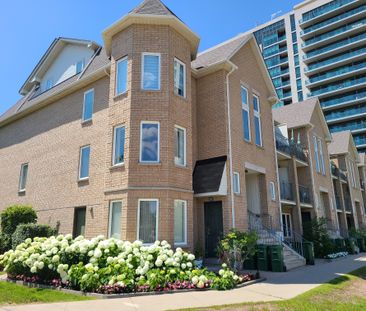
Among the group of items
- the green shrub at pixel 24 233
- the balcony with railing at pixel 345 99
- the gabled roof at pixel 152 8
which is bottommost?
the green shrub at pixel 24 233

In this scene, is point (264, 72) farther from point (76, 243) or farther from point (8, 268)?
point (8, 268)

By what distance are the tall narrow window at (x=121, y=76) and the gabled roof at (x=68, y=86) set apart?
1.21m

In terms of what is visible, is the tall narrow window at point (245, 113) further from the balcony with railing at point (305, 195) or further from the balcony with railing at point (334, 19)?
the balcony with railing at point (334, 19)

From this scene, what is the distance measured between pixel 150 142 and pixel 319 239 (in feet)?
45.9

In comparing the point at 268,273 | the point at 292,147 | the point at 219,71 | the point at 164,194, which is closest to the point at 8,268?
the point at 164,194

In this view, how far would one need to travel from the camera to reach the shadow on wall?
1688 centimetres

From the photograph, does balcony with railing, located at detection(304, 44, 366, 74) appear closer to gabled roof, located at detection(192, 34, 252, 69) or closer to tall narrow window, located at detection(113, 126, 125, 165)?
gabled roof, located at detection(192, 34, 252, 69)

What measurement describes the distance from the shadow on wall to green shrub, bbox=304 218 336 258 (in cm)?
1573

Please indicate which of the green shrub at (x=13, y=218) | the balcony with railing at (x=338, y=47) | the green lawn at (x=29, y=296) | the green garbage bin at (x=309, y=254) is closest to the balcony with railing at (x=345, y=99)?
the balcony with railing at (x=338, y=47)

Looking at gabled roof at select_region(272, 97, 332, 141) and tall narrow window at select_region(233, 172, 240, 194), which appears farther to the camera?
gabled roof at select_region(272, 97, 332, 141)

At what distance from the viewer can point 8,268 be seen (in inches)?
418

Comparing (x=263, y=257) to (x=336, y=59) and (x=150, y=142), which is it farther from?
(x=336, y=59)

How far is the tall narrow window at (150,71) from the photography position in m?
14.2

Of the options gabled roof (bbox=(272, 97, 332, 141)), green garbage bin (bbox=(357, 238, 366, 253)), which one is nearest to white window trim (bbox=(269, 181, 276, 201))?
gabled roof (bbox=(272, 97, 332, 141))
